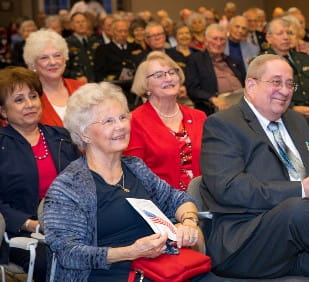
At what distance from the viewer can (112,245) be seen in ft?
8.05

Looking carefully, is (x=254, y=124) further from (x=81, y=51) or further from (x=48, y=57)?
(x=81, y=51)

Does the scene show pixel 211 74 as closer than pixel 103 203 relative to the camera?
No

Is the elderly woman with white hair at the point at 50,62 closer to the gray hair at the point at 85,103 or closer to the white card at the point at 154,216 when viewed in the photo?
the gray hair at the point at 85,103

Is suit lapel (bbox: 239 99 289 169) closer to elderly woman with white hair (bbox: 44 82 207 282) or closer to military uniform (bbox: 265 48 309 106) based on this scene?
elderly woman with white hair (bbox: 44 82 207 282)

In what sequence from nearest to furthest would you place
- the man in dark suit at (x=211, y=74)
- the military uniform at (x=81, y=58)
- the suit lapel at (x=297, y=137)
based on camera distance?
the suit lapel at (x=297, y=137), the man in dark suit at (x=211, y=74), the military uniform at (x=81, y=58)

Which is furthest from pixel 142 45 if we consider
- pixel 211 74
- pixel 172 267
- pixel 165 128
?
pixel 172 267

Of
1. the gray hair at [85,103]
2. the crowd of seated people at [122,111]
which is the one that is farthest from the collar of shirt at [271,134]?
the gray hair at [85,103]

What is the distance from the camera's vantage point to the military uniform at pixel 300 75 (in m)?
5.66

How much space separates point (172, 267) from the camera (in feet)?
7.37

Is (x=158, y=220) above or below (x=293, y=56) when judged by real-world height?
below

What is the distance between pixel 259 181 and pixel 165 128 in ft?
3.62

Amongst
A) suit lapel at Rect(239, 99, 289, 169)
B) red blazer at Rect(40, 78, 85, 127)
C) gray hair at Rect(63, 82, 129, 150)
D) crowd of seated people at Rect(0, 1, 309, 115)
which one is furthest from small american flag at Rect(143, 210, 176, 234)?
crowd of seated people at Rect(0, 1, 309, 115)

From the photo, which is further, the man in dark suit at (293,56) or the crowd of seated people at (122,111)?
the man in dark suit at (293,56)

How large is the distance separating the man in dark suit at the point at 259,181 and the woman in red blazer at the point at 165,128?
2.51ft
